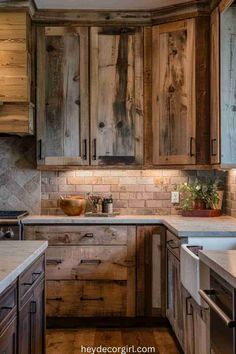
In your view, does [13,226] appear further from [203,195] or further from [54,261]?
[203,195]

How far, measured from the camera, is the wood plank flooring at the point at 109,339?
320 cm

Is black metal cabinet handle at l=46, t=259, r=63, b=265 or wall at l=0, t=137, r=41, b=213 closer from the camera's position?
black metal cabinet handle at l=46, t=259, r=63, b=265

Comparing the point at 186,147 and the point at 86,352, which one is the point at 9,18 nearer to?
the point at 186,147

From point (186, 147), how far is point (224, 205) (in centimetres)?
72

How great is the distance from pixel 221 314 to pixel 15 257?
0.90m

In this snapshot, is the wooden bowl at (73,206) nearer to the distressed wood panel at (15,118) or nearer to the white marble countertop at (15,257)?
the distressed wood panel at (15,118)

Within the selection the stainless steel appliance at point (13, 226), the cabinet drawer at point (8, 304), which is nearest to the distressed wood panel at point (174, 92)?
the stainless steel appliance at point (13, 226)

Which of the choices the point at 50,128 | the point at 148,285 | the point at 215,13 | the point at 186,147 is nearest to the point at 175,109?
the point at 186,147

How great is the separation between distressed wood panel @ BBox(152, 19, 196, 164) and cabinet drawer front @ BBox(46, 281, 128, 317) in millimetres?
1139

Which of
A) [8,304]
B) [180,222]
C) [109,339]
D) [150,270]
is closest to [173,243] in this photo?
[180,222]

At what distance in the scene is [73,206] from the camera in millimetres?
3879

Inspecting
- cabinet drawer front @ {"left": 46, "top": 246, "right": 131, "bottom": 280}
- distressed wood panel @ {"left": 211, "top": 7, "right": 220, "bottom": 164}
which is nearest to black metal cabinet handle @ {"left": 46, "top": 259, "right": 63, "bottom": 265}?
cabinet drawer front @ {"left": 46, "top": 246, "right": 131, "bottom": 280}

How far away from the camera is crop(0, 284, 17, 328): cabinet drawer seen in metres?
1.58

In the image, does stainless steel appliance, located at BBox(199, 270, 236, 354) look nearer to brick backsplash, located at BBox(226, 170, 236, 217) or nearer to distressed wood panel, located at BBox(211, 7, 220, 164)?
distressed wood panel, located at BBox(211, 7, 220, 164)
